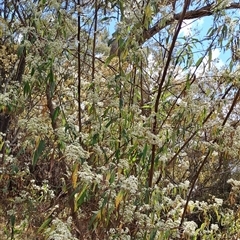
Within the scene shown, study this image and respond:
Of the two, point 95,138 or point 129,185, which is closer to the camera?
point 129,185

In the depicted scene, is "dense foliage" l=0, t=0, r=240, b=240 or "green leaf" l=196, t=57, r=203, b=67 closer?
"dense foliage" l=0, t=0, r=240, b=240

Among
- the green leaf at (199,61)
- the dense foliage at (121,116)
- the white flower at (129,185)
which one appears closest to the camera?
the white flower at (129,185)

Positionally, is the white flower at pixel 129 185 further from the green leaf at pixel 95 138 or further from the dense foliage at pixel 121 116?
the green leaf at pixel 95 138

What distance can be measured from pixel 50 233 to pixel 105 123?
66 centimetres

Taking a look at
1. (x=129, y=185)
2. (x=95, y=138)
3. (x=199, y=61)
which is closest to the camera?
(x=129, y=185)

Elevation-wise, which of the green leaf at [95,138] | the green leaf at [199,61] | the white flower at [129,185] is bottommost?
the white flower at [129,185]

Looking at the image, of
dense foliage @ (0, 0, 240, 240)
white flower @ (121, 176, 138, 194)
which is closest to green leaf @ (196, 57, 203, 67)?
dense foliage @ (0, 0, 240, 240)

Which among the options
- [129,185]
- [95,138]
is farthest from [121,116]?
[129,185]

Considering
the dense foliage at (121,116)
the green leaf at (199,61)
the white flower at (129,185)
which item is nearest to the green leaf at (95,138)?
the dense foliage at (121,116)

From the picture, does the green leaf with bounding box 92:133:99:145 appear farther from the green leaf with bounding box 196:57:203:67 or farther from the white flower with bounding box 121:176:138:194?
the green leaf with bounding box 196:57:203:67

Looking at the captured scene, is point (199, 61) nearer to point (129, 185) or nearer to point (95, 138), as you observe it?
point (95, 138)

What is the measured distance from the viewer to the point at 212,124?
2148 millimetres

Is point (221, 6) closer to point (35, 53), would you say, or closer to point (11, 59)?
point (35, 53)

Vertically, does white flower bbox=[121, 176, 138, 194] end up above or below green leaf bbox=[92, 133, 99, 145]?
below
